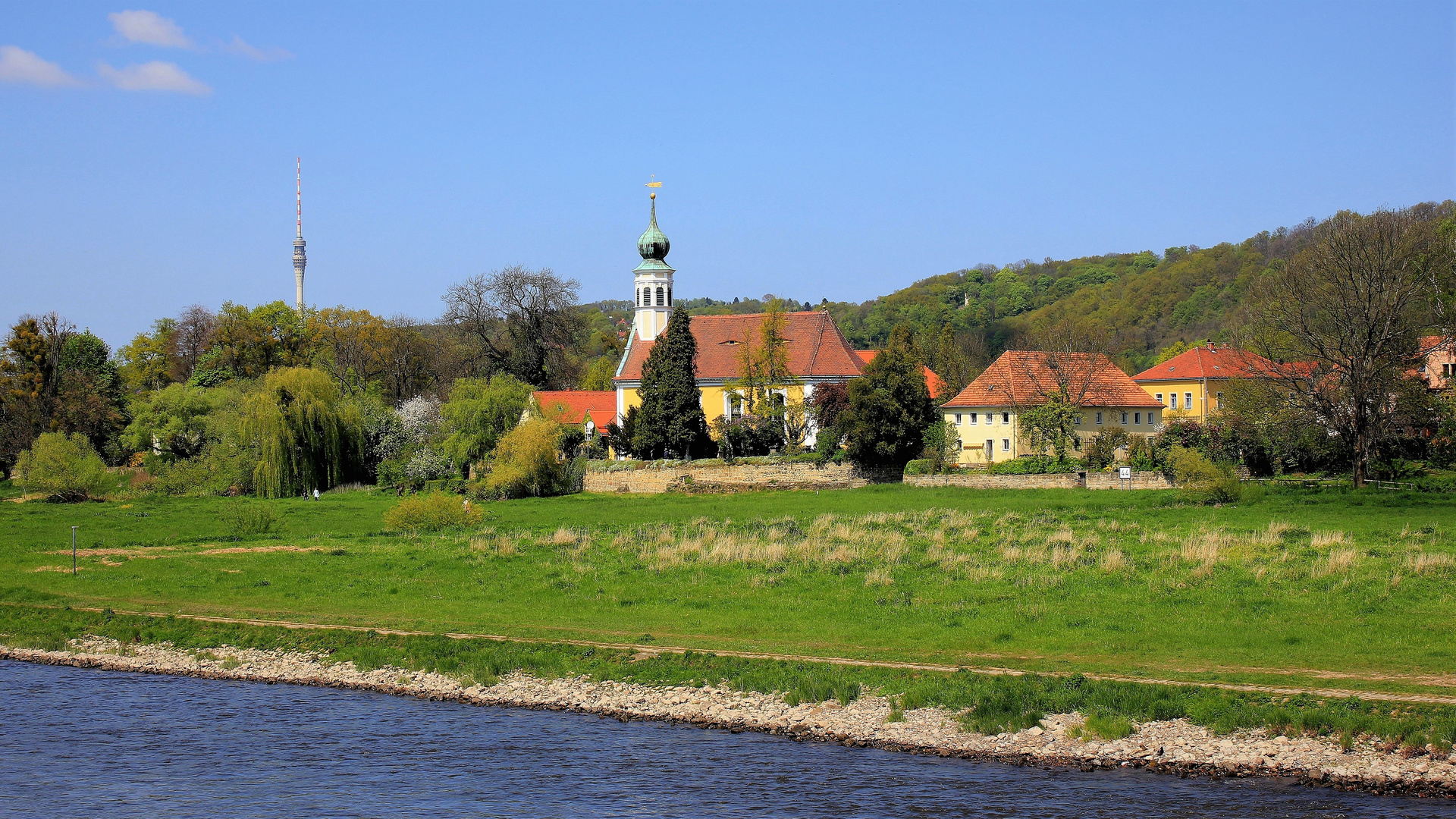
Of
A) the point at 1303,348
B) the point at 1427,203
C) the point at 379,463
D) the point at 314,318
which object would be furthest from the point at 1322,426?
the point at 314,318

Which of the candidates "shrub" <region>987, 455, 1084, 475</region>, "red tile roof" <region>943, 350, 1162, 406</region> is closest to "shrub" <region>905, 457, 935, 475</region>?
"shrub" <region>987, 455, 1084, 475</region>

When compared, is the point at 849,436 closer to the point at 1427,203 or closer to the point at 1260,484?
the point at 1260,484

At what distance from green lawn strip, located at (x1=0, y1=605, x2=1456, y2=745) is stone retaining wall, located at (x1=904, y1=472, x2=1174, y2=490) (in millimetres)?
29273

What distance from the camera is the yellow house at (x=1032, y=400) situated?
57.2 meters

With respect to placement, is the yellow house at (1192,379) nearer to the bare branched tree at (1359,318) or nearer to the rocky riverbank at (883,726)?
the bare branched tree at (1359,318)

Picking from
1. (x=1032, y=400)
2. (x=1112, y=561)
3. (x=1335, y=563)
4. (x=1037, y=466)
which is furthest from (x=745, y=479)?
(x=1335, y=563)

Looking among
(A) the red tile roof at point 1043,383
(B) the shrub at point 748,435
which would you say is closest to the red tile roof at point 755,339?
(B) the shrub at point 748,435

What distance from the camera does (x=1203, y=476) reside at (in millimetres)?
41219

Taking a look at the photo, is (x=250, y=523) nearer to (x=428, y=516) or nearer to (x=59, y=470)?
(x=428, y=516)

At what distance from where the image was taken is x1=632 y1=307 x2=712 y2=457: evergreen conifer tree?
186 ft

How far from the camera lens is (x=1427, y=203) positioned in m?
55.4

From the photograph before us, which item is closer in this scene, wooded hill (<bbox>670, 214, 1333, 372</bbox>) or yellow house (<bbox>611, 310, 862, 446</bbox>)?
yellow house (<bbox>611, 310, 862, 446</bbox>)

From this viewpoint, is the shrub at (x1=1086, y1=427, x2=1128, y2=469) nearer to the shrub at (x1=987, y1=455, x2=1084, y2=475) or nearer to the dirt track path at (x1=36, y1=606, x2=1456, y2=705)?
the shrub at (x1=987, y1=455, x2=1084, y2=475)

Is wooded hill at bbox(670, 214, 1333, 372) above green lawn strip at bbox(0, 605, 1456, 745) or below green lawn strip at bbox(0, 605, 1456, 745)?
above
